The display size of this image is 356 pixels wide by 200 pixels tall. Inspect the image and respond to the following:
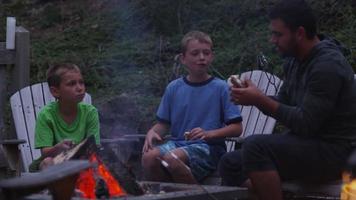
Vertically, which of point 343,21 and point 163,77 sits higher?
point 343,21

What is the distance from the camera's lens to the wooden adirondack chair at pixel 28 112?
20.7ft

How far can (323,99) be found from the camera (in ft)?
15.4

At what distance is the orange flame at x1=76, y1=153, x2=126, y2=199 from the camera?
14.6 feet

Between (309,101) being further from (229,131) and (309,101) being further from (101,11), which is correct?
(101,11)

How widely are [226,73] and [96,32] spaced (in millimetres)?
2411

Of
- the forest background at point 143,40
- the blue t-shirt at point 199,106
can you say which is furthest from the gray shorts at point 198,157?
the forest background at point 143,40

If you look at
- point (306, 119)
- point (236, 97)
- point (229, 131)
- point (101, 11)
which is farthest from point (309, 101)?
point (101, 11)

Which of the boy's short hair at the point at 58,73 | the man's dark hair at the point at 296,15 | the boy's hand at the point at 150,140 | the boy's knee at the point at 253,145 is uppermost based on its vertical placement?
the man's dark hair at the point at 296,15

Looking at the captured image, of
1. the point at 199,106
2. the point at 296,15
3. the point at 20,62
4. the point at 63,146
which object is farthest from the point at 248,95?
the point at 20,62

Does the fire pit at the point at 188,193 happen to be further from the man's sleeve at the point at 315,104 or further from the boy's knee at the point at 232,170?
the man's sleeve at the point at 315,104

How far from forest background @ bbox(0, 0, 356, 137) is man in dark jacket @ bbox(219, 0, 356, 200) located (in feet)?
8.90

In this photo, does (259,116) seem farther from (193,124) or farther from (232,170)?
(232,170)

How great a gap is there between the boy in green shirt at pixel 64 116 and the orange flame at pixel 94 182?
85 centimetres

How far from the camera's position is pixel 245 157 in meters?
4.76
